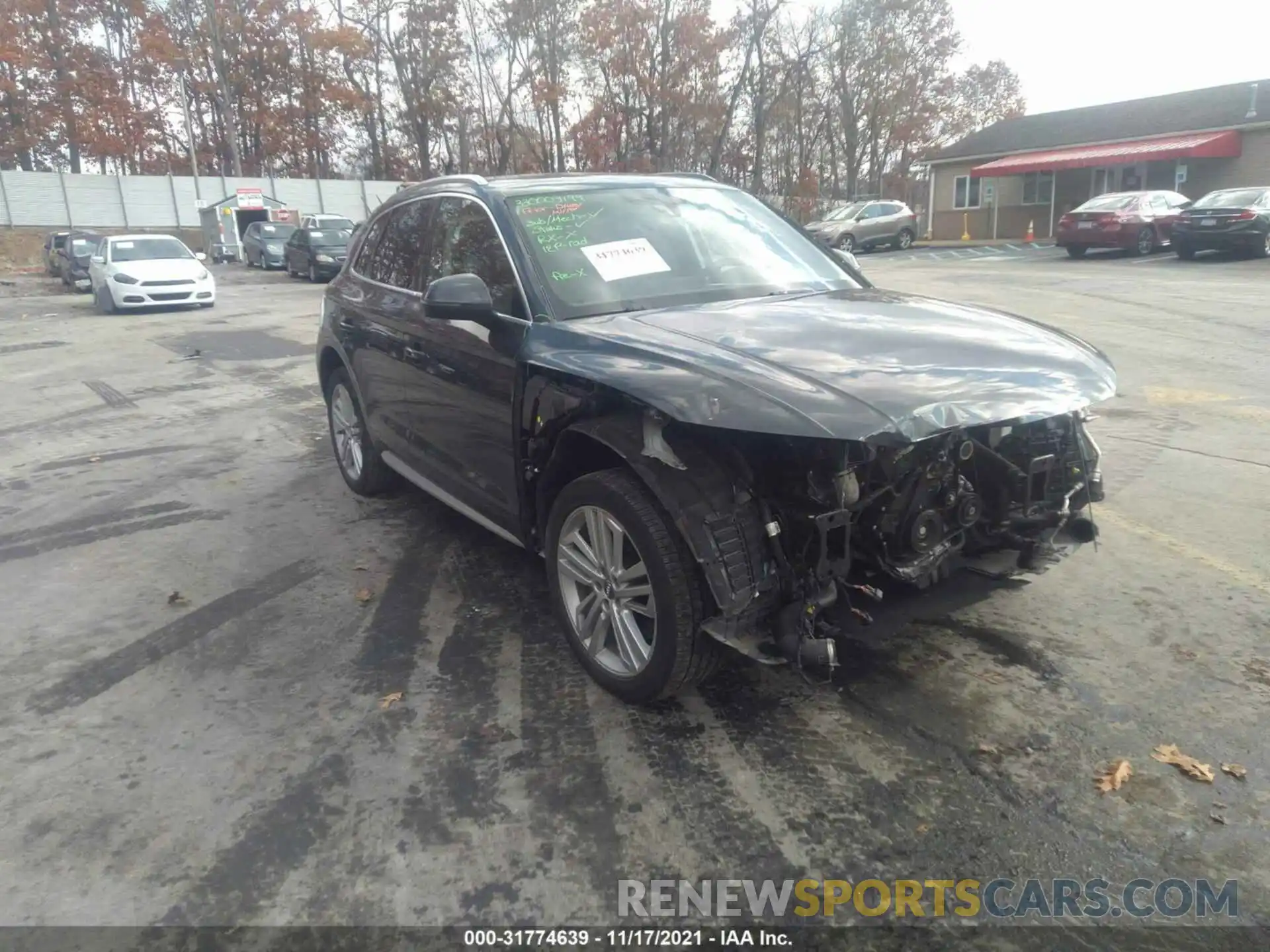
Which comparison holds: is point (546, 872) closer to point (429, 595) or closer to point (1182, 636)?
point (429, 595)

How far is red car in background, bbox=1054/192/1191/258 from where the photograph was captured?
22984mm

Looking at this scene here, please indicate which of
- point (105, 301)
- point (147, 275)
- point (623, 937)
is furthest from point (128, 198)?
point (623, 937)

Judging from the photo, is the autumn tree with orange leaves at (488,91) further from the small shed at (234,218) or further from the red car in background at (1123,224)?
the red car in background at (1123,224)

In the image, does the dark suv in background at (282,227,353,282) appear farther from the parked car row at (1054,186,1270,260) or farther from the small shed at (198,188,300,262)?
the parked car row at (1054,186,1270,260)

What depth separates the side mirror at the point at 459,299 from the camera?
145 inches

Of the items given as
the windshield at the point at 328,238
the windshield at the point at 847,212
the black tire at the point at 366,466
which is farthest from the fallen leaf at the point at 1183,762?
the windshield at the point at 847,212

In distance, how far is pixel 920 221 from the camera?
4969 cm

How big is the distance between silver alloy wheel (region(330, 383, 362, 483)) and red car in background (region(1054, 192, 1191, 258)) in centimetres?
2238

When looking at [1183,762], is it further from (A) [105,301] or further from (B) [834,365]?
(A) [105,301]

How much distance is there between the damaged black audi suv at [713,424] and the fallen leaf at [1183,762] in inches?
28.8

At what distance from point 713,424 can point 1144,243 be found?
24.7 meters

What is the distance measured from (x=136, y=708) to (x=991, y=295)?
15.2 m

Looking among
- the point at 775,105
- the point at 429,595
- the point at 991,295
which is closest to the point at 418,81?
the point at 775,105

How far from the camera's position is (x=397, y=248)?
5227 mm
